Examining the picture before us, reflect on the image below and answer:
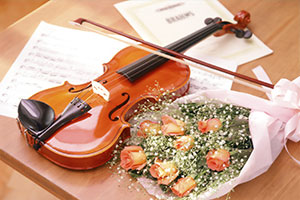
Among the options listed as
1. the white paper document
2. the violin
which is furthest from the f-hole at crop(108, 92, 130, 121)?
the white paper document

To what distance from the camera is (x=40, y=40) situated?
1596 millimetres

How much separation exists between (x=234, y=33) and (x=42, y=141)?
3.18ft

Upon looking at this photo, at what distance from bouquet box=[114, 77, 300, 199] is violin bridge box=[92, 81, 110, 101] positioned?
Answer: 12cm

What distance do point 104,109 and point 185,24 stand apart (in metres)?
0.69

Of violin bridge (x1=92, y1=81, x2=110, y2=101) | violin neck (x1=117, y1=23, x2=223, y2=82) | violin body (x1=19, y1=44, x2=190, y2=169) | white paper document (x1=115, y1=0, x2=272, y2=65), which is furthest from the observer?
white paper document (x1=115, y1=0, x2=272, y2=65)

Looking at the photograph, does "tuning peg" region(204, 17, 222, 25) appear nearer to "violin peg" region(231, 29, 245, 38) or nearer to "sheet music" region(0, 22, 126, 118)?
"violin peg" region(231, 29, 245, 38)

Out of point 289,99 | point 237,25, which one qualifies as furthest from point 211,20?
point 289,99

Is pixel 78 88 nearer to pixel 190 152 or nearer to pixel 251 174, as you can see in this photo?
pixel 190 152

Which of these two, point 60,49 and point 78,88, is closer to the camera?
point 78,88

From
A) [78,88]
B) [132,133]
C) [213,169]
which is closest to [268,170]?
[213,169]

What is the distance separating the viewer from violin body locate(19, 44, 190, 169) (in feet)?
3.70

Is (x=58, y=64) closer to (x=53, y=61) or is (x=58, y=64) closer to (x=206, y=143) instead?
(x=53, y=61)

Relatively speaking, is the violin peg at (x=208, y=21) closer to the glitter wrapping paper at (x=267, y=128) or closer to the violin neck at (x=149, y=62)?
the violin neck at (x=149, y=62)

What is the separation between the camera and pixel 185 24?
1733mm
